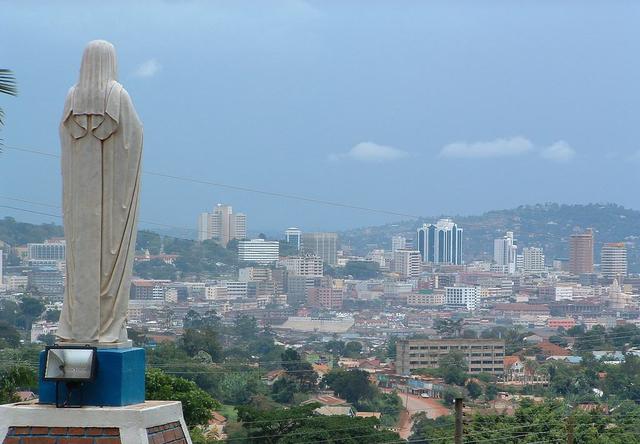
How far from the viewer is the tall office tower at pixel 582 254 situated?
197m

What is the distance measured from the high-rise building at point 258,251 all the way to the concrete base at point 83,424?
157327 mm

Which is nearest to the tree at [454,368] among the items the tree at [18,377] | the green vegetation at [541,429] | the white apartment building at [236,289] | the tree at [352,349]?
the tree at [352,349]

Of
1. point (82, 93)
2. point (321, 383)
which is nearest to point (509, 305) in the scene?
point (321, 383)

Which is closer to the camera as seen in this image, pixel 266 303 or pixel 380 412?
pixel 380 412

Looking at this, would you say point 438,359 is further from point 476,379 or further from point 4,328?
point 4,328

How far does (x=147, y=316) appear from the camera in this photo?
11400 centimetres

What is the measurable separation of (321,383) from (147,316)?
1995 inches

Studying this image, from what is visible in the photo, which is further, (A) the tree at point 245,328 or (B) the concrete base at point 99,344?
(A) the tree at point 245,328

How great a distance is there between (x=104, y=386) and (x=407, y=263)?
181712 mm

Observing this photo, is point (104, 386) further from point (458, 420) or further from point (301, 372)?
point (301, 372)

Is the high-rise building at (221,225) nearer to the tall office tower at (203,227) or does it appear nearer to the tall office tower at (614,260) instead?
the tall office tower at (203,227)

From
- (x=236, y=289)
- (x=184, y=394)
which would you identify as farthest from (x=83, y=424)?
(x=236, y=289)

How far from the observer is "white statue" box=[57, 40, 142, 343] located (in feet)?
19.4

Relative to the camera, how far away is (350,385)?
67.4 m
